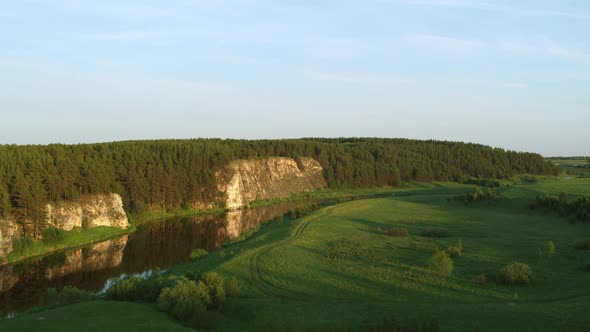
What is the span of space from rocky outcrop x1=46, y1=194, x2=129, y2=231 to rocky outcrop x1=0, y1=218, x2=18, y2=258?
4691 mm

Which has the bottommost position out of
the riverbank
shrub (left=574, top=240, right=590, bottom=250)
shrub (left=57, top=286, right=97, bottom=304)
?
the riverbank

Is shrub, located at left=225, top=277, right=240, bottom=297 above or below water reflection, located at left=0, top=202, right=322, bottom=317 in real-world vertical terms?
above

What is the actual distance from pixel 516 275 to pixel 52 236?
168 ft

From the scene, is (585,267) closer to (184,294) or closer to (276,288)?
(276,288)

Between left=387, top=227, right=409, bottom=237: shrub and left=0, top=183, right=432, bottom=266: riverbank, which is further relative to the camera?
left=387, top=227, right=409, bottom=237: shrub

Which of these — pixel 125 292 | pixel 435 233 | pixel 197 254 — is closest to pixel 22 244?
pixel 197 254

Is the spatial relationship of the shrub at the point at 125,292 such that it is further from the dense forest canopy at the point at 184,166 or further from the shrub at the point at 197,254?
the dense forest canopy at the point at 184,166

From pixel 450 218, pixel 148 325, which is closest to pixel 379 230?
pixel 450 218

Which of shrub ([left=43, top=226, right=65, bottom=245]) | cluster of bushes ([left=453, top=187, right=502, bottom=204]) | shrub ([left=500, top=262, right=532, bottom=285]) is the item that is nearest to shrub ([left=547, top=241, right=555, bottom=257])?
shrub ([left=500, top=262, right=532, bottom=285])

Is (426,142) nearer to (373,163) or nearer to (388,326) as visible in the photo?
(373,163)

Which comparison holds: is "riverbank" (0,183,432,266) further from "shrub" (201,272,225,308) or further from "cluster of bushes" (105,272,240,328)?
"shrub" (201,272,225,308)

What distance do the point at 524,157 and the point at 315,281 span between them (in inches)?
5788

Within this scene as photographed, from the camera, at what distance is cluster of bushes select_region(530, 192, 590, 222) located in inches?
2190

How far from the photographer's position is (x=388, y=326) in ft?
78.6
